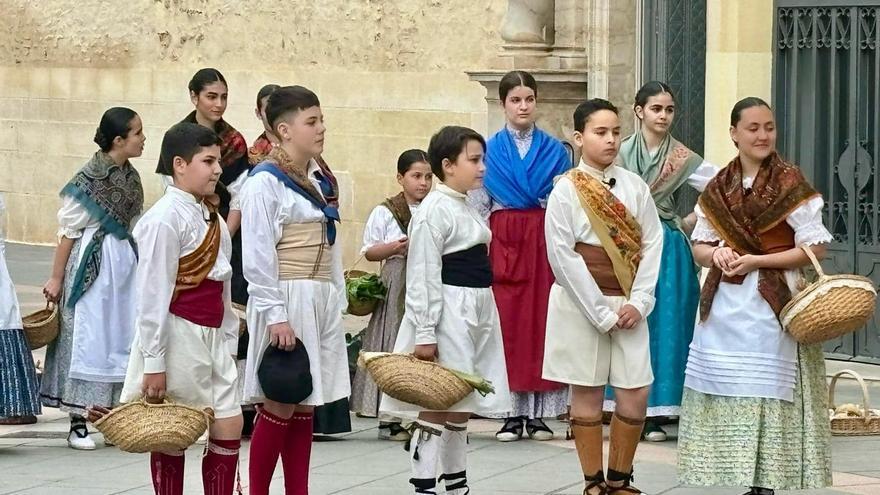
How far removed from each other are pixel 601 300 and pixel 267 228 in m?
1.34

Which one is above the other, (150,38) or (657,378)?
(150,38)

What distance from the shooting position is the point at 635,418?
7879 mm

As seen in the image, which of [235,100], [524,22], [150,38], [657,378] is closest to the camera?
[657,378]

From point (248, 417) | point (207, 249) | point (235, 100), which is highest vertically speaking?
point (235, 100)


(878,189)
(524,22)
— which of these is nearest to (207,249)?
(878,189)

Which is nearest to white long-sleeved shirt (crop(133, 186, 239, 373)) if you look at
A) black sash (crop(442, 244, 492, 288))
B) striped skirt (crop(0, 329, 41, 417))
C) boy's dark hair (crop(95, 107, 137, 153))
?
black sash (crop(442, 244, 492, 288))

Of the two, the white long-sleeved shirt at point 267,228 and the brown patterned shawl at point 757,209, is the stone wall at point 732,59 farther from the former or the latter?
the white long-sleeved shirt at point 267,228

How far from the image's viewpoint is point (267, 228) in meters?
7.52

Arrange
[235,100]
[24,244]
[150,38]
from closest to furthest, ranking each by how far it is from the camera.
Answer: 1. [235,100]
2. [150,38]
3. [24,244]

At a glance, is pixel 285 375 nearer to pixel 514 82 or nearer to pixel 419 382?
pixel 419 382

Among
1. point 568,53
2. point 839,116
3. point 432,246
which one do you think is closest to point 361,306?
point 432,246

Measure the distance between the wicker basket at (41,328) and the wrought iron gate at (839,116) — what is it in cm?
476

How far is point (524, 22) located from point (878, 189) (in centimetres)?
291

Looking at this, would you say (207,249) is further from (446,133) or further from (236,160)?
(236,160)
